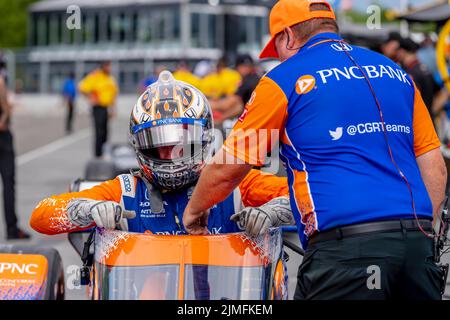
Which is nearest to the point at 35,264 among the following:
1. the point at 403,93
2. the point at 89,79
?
the point at 403,93

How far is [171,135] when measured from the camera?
12.5 feet

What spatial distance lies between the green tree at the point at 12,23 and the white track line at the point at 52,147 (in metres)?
50.0

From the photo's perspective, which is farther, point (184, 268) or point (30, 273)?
point (30, 273)

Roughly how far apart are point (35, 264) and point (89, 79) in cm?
1318

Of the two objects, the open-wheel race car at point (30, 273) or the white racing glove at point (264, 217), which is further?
the open-wheel race car at point (30, 273)

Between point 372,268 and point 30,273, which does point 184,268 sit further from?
point 30,273

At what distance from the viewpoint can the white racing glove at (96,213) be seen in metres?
3.51

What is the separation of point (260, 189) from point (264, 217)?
1.97 ft

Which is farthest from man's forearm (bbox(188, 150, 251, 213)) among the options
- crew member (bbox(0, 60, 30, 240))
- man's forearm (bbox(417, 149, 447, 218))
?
crew member (bbox(0, 60, 30, 240))

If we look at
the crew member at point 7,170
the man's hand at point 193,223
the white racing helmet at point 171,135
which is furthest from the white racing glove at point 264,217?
the crew member at point 7,170

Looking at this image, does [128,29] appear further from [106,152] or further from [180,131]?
[180,131]

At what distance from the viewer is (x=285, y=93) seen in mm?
3295

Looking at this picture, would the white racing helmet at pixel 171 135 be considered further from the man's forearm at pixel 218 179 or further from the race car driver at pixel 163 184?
the man's forearm at pixel 218 179

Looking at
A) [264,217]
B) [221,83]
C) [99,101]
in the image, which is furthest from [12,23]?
[264,217]
